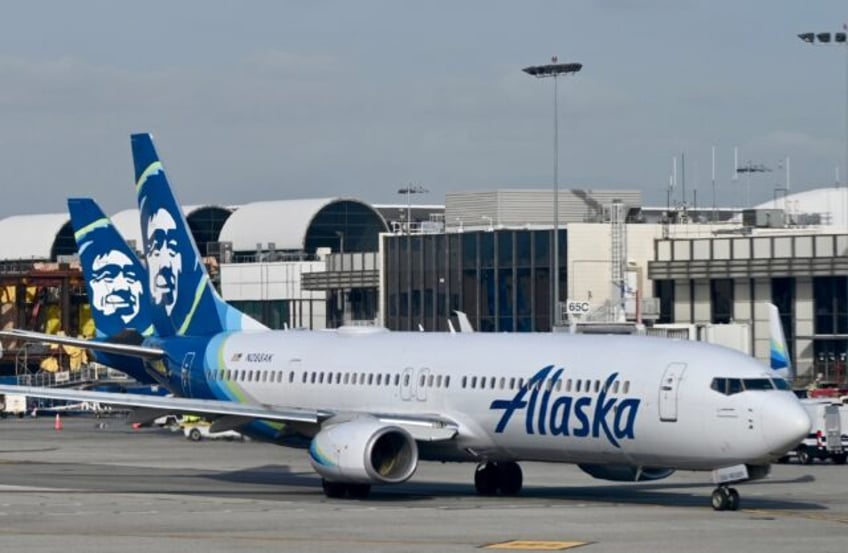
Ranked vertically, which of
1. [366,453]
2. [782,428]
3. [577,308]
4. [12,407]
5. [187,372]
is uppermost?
[577,308]

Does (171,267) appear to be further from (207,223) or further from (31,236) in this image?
(31,236)

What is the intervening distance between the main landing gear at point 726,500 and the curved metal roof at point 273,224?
102231 mm

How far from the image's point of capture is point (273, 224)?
145m

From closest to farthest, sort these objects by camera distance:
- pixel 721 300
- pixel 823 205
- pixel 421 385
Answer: pixel 421 385, pixel 721 300, pixel 823 205

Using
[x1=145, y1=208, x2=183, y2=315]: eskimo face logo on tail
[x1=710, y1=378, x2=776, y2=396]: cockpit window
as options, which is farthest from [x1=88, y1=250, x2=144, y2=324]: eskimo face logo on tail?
[x1=710, y1=378, x2=776, y2=396]: cockpit window

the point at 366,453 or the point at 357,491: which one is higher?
the point at 366,453

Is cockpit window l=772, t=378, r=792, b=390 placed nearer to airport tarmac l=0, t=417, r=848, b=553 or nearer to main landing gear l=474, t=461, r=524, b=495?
airport tarmac l=0, t=417, r=848, b=553

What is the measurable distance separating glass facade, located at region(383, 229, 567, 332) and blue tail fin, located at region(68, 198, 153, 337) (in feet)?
131

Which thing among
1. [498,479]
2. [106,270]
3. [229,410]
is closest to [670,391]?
[498,479]

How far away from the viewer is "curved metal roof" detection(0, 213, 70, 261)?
163750 mm

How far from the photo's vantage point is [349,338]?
52.3 metres

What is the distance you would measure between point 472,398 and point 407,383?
8.19ft

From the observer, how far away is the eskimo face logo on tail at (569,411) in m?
43.7

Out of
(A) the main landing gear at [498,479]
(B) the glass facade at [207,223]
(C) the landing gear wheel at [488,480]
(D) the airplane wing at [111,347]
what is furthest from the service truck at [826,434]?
(B) the glass facade at [207,223]
